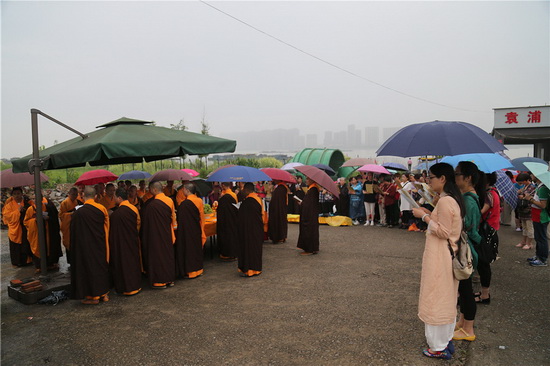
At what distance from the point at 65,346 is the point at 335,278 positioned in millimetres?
4304

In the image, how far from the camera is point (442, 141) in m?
4.51

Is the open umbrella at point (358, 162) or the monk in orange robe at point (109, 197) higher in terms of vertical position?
the open umbrella at point (358, 162)

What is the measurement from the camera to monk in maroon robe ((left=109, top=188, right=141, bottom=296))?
18.9ft

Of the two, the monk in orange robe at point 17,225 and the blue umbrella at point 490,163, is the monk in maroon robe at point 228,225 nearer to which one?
the monk in orange robe at point 17,225

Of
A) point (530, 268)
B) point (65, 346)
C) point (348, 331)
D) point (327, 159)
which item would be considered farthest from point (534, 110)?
point (65, 346)

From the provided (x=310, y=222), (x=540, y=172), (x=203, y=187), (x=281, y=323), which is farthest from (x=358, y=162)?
(x=281, y=323)

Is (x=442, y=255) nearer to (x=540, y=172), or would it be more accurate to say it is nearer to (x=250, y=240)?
(x=540, y=172)

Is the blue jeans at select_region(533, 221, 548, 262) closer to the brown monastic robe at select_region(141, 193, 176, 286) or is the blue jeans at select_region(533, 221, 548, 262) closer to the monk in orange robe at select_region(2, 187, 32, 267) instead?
the brown monastic robe at select_region(141, 193, 176, 286)

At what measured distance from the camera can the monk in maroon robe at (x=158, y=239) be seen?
6.06 metres

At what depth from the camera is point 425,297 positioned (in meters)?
3.55

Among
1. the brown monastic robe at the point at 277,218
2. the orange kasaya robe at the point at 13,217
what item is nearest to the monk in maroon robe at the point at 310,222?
the brown monastic robe at the point at 277,218

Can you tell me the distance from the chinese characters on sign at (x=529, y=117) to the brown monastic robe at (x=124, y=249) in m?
20.5

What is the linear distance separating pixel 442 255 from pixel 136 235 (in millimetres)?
4748

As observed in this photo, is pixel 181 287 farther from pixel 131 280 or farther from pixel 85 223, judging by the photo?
pixel 85 223
